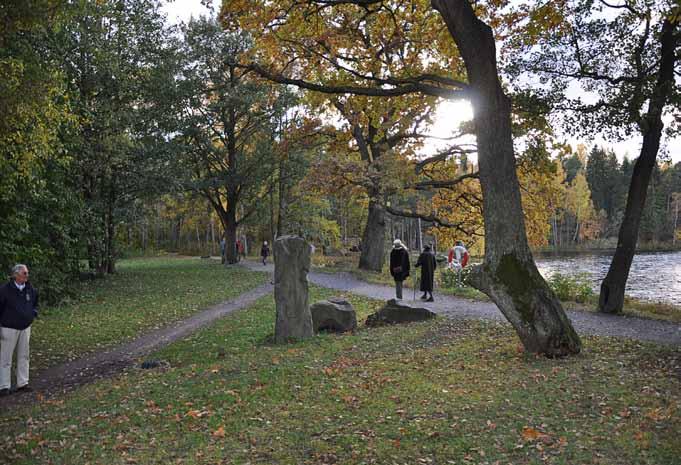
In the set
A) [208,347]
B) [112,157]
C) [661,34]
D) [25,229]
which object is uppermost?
[661,34]

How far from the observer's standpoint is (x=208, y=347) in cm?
1048

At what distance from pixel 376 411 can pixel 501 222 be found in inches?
145

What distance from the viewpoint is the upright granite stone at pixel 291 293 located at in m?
10.4

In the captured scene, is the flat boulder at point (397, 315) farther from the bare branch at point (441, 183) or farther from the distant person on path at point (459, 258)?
the bare branch at point (441, 183)

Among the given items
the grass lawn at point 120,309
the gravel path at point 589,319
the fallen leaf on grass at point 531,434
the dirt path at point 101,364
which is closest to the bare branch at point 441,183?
the gravel path at point 589,319

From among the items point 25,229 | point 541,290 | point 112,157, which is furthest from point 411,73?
point 112,157

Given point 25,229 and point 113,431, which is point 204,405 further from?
point 25,229

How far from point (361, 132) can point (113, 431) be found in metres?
21.6

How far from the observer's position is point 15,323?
26.2 ft

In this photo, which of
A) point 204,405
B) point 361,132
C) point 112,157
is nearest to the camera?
point 204,405

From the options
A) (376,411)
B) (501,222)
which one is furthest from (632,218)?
(376,411)

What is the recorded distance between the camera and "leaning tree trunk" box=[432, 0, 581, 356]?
26.0 feet

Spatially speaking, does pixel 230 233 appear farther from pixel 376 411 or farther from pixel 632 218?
pixel 376 411

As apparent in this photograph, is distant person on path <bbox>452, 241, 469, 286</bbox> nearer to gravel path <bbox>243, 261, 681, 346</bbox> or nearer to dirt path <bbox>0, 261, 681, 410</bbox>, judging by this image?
gravel path <bbox>243, 261, 681, 346</bbox>
